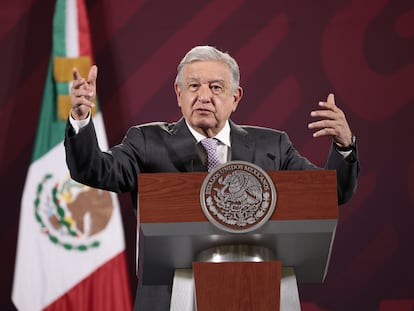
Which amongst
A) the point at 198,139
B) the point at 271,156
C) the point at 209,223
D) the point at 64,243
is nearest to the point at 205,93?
the point at 198,139

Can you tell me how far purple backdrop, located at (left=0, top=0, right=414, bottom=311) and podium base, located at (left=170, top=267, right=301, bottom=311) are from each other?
2.34 metres

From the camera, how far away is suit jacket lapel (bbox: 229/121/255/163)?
2438mm

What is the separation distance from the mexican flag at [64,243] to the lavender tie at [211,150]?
6.42 ft

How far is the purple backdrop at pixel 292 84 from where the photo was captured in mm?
4395

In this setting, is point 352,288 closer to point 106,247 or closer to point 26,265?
point 106,247

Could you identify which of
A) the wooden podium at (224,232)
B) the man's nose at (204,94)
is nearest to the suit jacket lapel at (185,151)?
the man's nose at (204,94)

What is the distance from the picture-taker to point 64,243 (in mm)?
4289

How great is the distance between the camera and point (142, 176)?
1.89 metres

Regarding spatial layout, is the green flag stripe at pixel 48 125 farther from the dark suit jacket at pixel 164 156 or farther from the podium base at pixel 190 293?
the podium base at pixel 190 293

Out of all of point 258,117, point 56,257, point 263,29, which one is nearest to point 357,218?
point 258,117

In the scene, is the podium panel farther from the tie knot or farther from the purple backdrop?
the purple backdrop

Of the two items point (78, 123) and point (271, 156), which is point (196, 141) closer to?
Answer: point (271, 156)

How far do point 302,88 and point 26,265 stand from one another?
169 cm

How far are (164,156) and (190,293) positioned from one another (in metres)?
0.57
